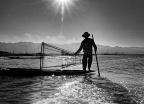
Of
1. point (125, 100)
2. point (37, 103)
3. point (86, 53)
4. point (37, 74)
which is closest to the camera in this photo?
point (37, 103)

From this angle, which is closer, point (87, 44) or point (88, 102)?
point (88, 102)

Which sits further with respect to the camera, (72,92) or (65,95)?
(72,92)

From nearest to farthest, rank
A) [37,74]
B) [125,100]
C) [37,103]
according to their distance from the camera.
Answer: [37,103]
[125,100]
[37,74]

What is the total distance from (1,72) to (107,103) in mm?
9352

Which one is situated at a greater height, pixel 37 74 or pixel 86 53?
pixel 86 53

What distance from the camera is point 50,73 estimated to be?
386 inches

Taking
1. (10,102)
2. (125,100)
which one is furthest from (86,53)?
(10,102)

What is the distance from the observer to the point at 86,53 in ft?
36.1

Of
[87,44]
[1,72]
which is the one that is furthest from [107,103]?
[1,72]

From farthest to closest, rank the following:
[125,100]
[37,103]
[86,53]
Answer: [86,53] < [125,100] < [37,103]

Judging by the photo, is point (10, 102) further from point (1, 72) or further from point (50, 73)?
point (1, 72)

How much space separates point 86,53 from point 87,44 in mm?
748

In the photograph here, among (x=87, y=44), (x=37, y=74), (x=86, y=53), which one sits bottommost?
(x=37, y=74)

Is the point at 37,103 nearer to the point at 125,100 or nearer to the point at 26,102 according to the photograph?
the point at 26,102
